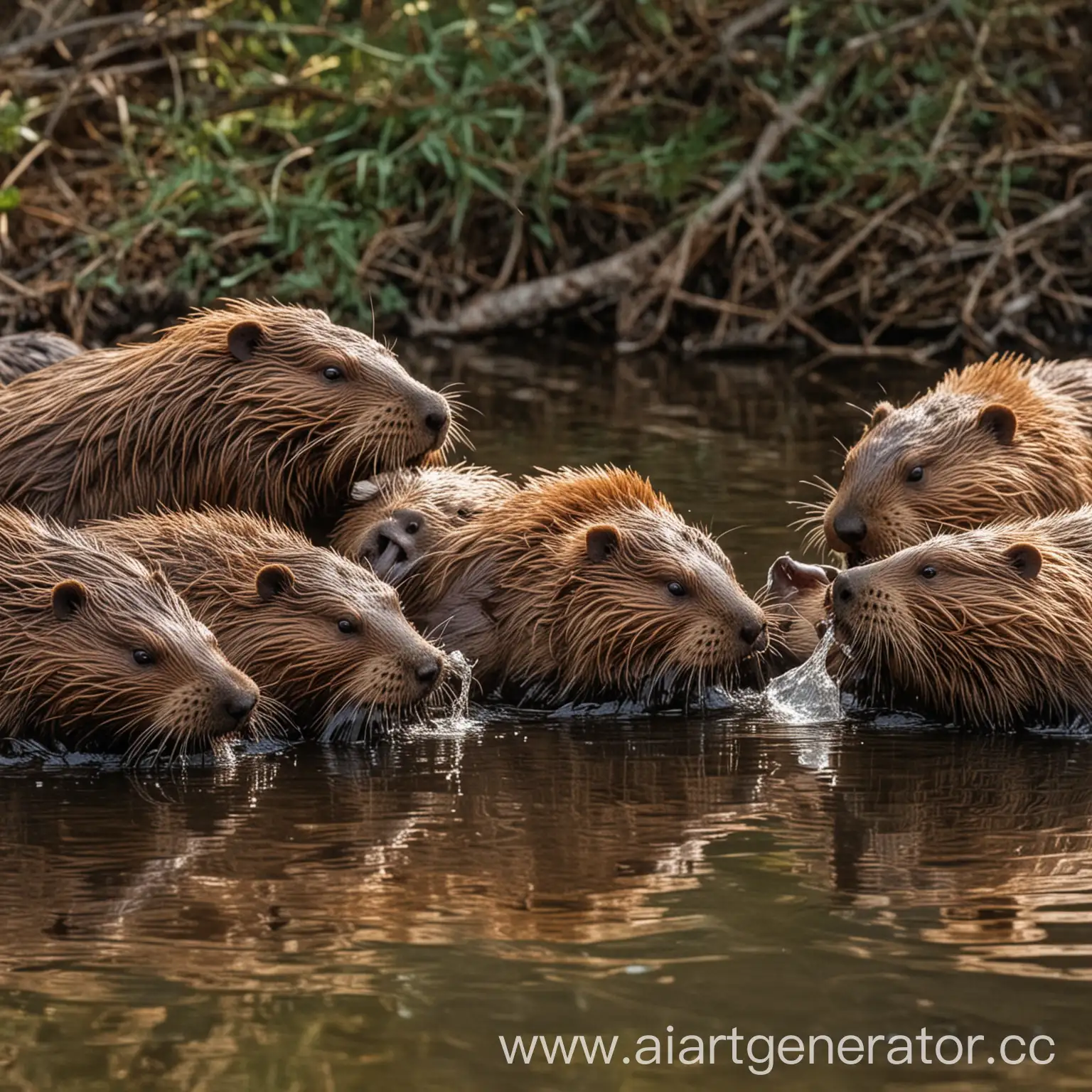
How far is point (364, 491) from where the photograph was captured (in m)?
8.49

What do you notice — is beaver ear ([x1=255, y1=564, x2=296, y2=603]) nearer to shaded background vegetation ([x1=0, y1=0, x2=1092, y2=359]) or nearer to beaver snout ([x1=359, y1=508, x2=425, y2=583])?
beaver snout ([x1=359, y1=508, x2=425, y2=583])

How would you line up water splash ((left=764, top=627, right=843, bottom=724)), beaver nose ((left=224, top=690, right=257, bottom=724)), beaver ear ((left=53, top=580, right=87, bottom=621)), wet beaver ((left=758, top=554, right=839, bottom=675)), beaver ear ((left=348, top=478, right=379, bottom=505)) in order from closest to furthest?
beaver nose ((left=224, top=690, right=257, bottom=724)) < beaver ear ((left=53, top=580, right=87, bottom=621)) < water splash ((left=764, top=627, right=843, bottom=724)) < wet beaver ((left=758, top=554, right=839, bottom=675)) < beaver ear ((left=348, top=478, right=379, bottom=505))

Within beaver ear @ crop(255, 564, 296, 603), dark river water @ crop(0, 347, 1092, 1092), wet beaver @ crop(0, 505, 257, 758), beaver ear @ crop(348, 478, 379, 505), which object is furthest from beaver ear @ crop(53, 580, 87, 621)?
beaver ear @ crop(348, 478, 379, 505)

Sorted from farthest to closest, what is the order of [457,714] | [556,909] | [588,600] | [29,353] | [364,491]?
[29,353] → [364,491] → [588,600] → [457,714] → [556,909]

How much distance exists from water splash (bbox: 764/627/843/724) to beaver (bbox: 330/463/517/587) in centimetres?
137

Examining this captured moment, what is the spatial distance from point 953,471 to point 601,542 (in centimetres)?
141

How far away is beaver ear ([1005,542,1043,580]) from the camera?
23.7 ft

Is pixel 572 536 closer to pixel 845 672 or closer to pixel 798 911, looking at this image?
pixel 845 672

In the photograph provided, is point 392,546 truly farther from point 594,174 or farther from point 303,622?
point 594,174

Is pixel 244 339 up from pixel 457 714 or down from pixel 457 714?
up

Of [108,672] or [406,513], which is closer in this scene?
[108,672]

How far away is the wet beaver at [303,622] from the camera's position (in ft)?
23.5

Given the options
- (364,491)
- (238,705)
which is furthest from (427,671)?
(364,491)

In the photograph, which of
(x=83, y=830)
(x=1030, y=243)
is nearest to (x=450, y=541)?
(x=83, y=830)
